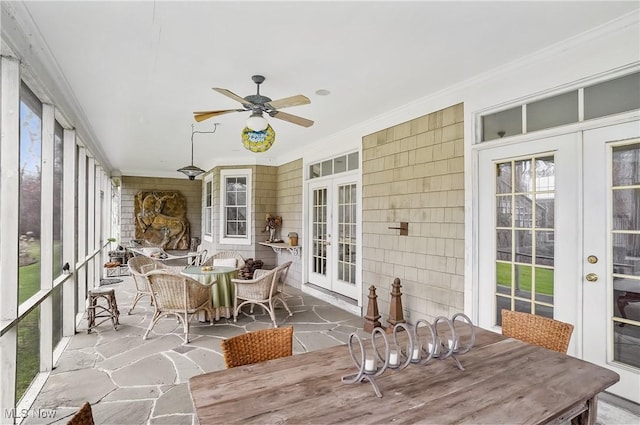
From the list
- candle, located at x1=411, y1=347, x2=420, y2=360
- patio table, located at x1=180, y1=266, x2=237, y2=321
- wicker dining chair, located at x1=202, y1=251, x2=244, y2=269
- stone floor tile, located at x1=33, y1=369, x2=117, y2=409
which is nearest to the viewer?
candle, located at x1=411, y1=347, x2=420, y2=360

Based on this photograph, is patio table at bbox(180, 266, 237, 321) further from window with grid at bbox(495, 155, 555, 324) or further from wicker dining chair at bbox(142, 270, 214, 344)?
window with grid at bbox(495, 155, 555, 324)

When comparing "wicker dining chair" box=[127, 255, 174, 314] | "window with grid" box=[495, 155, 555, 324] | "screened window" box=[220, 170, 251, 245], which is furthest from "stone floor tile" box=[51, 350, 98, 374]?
"screened window" box=[220, 170, 251, 245]

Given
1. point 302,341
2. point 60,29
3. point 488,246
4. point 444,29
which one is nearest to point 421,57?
point 444,29

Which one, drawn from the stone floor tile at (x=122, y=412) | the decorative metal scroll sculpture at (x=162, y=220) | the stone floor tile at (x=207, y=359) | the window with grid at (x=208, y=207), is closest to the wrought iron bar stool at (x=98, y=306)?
the stone floor tile at (x=207, y=359)

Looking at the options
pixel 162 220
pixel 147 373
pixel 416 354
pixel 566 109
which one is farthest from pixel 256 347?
pixel 162 220

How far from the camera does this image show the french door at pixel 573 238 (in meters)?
2.53

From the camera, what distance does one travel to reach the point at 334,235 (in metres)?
5.96

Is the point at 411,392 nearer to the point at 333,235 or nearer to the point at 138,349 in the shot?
the point at 138,349

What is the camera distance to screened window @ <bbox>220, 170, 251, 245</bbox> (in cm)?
802

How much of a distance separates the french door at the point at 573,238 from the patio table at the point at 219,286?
317 centimetres

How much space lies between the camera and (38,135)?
3.06 meters

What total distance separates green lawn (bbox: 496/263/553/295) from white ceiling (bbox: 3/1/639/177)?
1.84 m

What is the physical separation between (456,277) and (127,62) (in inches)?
149

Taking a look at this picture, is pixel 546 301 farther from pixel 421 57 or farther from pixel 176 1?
pixel 176 1
